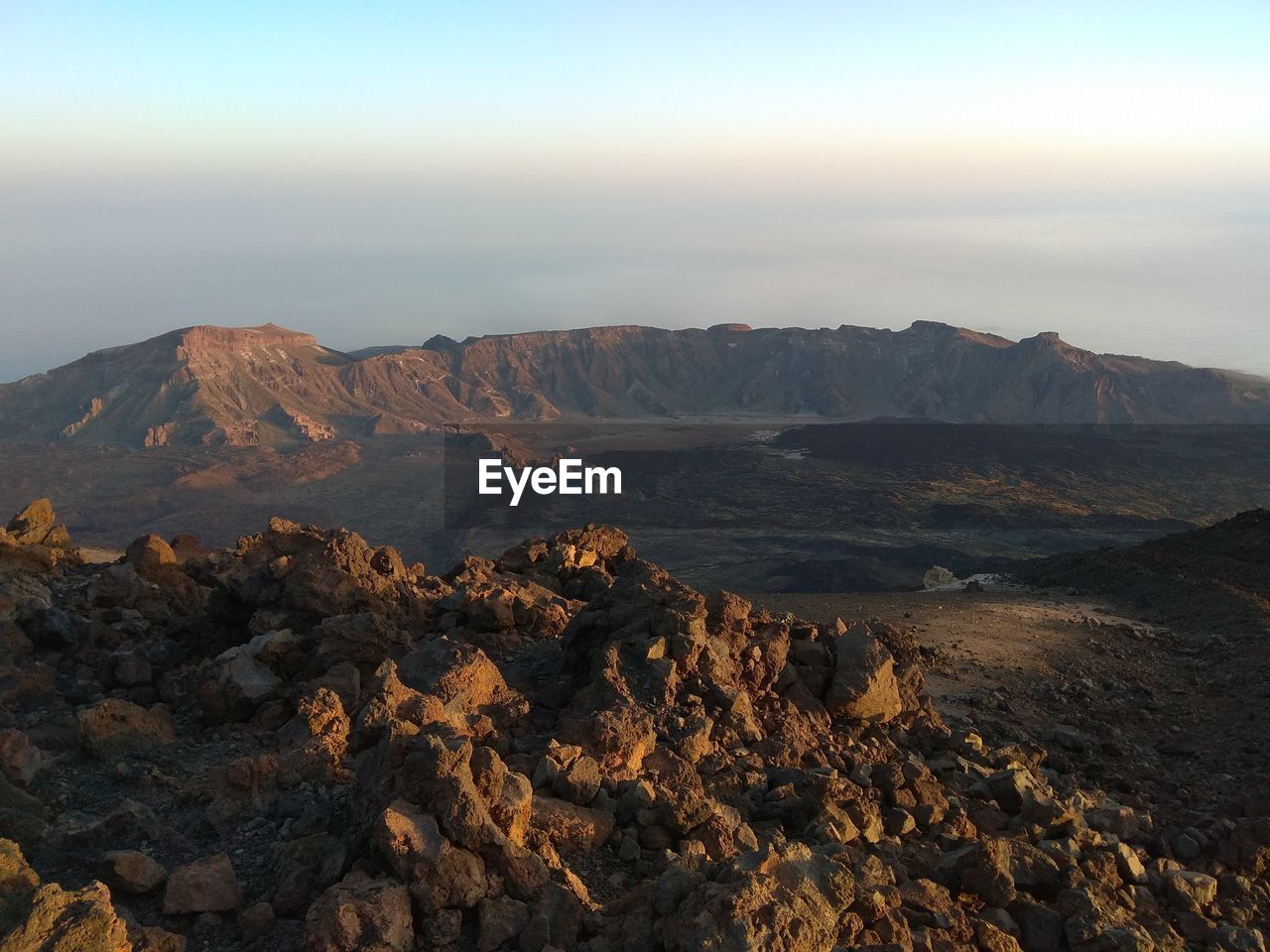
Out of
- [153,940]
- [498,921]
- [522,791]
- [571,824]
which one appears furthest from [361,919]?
[571,824]

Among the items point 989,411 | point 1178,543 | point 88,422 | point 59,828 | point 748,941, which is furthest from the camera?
point 989,411

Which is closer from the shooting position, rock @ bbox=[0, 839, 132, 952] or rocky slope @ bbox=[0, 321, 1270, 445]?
rock @ bbox=[0, 839, 132, 952]

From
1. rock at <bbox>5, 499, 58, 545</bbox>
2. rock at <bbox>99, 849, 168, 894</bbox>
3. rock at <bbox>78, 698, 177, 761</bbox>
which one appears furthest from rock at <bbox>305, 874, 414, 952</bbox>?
rock at <bbox>5, 499, 58, 545</bbox>

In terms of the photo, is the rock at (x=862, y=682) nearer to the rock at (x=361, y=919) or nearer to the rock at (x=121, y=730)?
the rock at (x=361, y=919)

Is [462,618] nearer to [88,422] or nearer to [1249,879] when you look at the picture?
[1249,879]

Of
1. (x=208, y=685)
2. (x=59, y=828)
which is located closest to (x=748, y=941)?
(x=59, y=828)

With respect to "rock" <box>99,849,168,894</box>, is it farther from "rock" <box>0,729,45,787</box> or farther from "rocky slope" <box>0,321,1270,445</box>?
"rocky slope" <box>0,321,1270,445</box>
